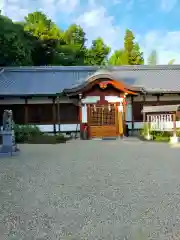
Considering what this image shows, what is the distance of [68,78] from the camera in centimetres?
2178

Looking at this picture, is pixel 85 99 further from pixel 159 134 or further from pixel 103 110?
pixel 159 134

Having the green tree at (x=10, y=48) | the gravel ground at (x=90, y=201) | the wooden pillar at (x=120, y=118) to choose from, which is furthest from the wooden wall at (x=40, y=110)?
the gravel ground at (x=90, y=201)

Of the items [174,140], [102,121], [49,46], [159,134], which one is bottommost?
[174,140]

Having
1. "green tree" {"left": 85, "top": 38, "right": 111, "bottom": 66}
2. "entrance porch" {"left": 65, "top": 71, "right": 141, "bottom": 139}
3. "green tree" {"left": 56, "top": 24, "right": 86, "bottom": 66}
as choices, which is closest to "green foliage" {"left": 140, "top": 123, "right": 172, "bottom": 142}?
"entrance porch" {"left": 65, "top": 71, "right": 141, "bottom": 139}

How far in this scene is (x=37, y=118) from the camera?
19703 mm

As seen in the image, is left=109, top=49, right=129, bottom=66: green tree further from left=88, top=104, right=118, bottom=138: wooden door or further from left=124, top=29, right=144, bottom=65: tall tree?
left=88, top=104, right=118, bottom=138: wooden door

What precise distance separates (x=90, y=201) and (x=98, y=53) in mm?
36763

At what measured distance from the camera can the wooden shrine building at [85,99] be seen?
60.4 ft

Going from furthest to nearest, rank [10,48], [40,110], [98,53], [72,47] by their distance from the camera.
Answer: [98,53], [72,47], [10,48], [40,110]

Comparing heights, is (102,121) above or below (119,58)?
below

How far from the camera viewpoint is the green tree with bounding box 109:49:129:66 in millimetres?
41719

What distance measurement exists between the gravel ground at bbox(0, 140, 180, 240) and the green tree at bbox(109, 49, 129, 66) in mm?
34531

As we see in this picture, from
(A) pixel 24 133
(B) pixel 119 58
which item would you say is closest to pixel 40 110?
(A) pixel 24 133

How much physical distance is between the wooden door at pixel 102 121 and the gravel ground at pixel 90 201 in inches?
407
